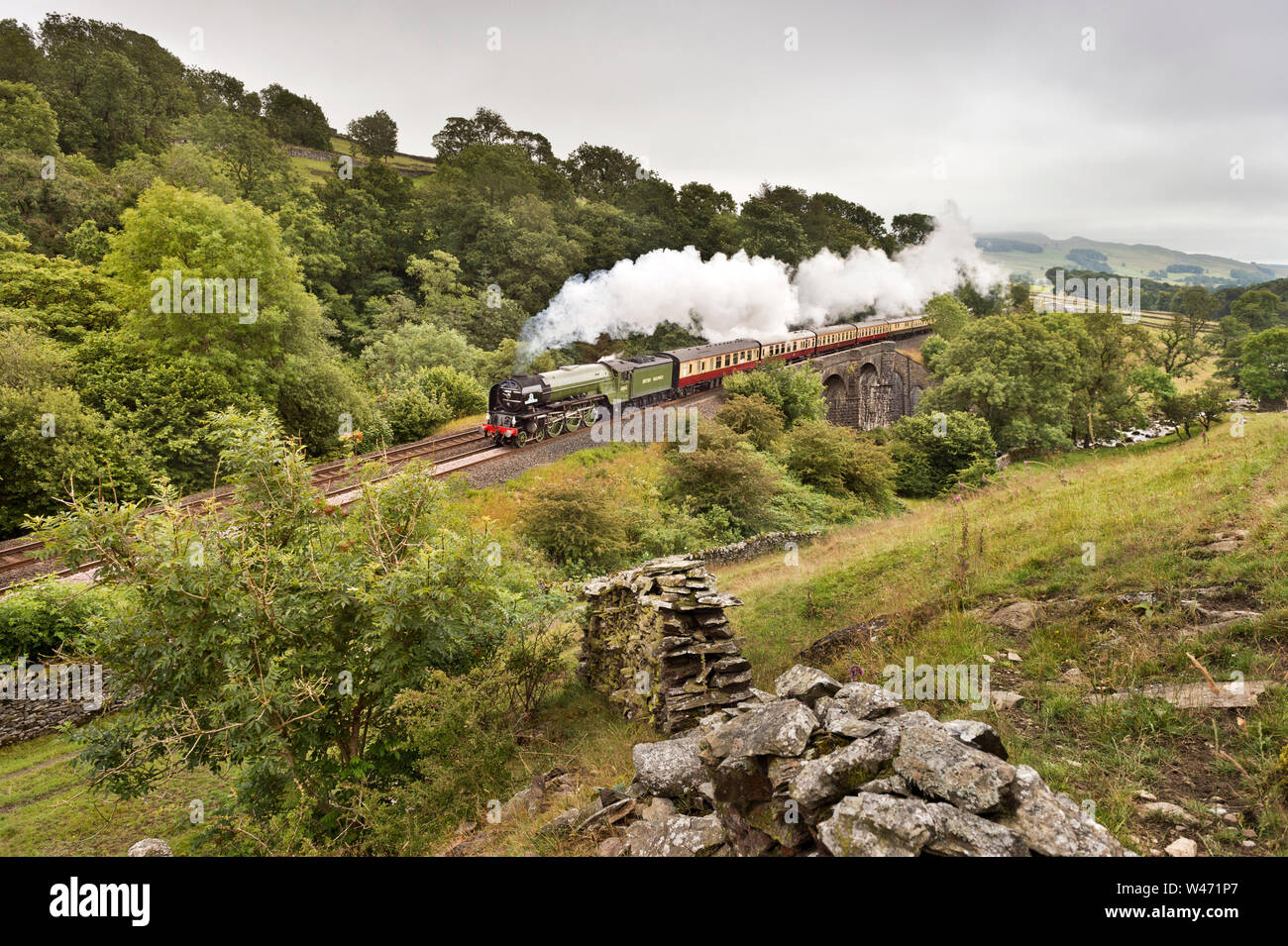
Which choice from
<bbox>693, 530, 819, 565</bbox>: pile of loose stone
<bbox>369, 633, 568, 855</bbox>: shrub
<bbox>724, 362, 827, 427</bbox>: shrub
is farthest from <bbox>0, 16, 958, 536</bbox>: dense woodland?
<bbox>693, 530, 819, 565</bbox>: pile of loose stone

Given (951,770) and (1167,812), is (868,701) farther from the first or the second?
(1167,812)

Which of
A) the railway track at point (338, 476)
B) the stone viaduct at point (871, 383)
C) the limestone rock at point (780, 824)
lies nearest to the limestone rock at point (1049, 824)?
the limestone rock at point (780, 824)

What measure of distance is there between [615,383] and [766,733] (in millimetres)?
22819

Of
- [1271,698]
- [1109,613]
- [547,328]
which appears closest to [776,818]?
[1271,698]

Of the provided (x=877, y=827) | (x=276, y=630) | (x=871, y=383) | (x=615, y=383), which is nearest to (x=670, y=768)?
(x=877, y=827)

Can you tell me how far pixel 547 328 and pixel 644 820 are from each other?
32850 millimetres

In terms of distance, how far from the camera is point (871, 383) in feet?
143

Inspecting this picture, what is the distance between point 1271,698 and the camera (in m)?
5.14

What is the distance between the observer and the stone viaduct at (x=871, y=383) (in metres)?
40.0

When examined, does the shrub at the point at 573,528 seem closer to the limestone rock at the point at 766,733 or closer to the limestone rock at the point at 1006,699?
the limestone rock at the point at 766,733

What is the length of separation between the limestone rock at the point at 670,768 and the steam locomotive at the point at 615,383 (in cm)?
1784

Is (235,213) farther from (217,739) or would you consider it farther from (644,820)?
(644,820)

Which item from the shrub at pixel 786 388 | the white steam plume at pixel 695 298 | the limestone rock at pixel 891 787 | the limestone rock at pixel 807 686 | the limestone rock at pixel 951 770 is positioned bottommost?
the limestone rock at pixel 807 686

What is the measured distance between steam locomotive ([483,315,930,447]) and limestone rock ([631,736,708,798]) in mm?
17839
